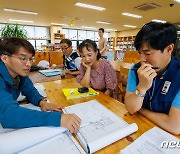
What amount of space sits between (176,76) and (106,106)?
1.49 ft

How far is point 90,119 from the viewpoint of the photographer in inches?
29.6

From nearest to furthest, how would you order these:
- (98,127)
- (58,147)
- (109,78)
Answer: (58,147), (98,127), (109,78)

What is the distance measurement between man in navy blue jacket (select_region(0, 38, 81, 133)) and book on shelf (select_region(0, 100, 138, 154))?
33 millimetres

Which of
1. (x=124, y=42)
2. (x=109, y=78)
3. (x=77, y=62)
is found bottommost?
(x=109, y=78)

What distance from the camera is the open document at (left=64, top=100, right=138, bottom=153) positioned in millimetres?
565

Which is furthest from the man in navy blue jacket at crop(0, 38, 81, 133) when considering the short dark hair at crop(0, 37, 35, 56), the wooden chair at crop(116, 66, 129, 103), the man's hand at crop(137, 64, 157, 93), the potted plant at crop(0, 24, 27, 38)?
the potted plant at crop(0, 24, 27, 38)

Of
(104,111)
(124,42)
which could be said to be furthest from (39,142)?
(124,42)

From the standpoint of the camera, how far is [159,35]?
76 cm

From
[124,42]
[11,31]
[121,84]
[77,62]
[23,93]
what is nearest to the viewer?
[23,93]

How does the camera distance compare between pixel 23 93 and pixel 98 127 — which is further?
pixel 23 93

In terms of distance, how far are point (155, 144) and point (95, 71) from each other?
3.48 feet

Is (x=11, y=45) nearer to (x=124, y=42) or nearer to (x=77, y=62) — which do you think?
(x=77, y=62)

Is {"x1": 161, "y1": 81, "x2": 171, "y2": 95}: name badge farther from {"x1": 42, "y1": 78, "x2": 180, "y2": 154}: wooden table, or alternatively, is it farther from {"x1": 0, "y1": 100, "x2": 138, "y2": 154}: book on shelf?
{"x1": 0, "y1": 100, "x2": 138, "y2": 154}: book on shelf

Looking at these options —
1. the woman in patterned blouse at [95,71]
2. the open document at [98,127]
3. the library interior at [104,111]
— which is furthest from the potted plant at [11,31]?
the open document at [98,127]
